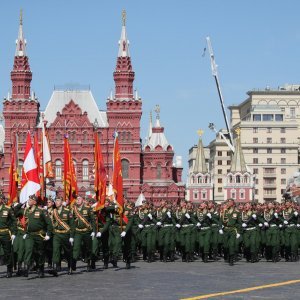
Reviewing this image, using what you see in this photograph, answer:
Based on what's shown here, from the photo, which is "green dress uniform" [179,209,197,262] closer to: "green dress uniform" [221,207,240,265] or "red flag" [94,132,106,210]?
"green dress uniform" [221,207,240,265]

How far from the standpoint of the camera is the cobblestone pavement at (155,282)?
56.3 ft

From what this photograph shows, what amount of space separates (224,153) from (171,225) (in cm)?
12668

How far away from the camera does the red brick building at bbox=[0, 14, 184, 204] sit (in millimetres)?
103625

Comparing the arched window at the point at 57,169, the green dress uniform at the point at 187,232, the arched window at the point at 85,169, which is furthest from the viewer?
the arched window at the point at 57,169

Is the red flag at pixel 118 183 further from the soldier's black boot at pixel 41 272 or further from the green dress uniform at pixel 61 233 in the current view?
the soldier's black boot at pixel 41 272

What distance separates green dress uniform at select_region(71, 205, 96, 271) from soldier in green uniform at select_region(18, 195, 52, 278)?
139 centimetres

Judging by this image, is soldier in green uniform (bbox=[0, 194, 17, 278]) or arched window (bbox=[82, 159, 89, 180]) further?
arched window (bbox=[82, 159, 89, 180])

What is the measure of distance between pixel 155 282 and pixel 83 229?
3.93 m

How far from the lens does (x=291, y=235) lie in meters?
29.6

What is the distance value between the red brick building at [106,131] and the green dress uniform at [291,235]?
72725 mm

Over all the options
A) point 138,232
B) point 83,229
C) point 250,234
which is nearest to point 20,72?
point 138,232

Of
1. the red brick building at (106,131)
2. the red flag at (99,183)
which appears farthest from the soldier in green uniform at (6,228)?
the red brick building at (106,131)

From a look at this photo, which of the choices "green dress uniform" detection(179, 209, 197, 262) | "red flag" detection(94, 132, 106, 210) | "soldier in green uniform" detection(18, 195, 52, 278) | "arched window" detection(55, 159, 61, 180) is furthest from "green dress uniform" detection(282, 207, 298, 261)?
"arched window" detection(55, 159, 61, 180)

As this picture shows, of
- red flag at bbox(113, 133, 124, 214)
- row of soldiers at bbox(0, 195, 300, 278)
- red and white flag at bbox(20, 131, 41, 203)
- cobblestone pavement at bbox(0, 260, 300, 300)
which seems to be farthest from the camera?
red flag at bbox(113, 133, 124, 214)
